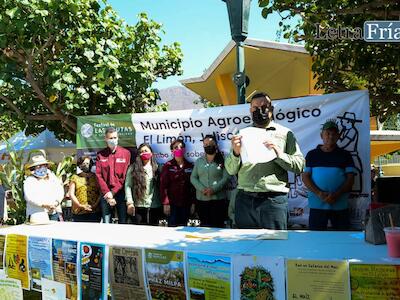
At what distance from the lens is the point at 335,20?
4.60 meters

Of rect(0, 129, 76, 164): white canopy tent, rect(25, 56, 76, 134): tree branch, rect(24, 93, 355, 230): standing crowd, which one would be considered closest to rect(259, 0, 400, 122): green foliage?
rect(24, 93, 355, 230): standing crowd

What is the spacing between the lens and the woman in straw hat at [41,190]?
16.1 ft

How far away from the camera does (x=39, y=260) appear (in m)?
2.80

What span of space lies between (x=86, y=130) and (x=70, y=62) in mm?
1344

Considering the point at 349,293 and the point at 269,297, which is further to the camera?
the point at 269,297

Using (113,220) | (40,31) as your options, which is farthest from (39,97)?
(113,220)

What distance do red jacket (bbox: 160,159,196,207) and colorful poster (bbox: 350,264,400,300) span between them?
3.07 meters

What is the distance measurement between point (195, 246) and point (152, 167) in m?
2.80

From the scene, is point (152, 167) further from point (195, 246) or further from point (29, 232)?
point (195, 246)

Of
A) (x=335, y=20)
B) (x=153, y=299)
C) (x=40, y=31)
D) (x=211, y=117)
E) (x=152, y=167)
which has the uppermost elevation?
(x=40, y=31)

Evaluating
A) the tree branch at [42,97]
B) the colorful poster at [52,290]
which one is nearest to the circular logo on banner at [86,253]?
the colorful poster at [52,290]

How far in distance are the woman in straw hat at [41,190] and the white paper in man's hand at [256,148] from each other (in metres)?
2.94

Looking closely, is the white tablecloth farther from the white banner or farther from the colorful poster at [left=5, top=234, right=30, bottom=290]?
the white banner

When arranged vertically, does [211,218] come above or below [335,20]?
below
